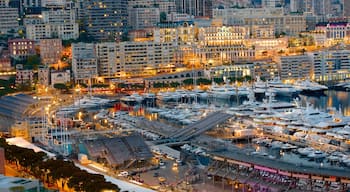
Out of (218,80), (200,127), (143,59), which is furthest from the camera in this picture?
(143,59)

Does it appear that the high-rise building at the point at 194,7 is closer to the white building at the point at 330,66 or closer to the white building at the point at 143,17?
the white building at the point at 143,17

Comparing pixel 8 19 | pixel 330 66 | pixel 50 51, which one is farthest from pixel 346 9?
pixel 50 51

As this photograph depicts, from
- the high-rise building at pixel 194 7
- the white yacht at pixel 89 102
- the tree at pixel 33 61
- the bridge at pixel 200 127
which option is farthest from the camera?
the high-rise building at pixel 194 7

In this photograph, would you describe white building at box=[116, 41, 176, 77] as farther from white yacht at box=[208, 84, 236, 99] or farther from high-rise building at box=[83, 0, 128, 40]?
white yacht at box=[208, 84, 236, 99]

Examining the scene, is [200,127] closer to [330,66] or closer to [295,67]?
[295,67]

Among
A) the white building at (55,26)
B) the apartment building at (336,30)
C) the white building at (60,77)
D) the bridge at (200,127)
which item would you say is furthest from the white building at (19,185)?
the apartment building at (336,30)

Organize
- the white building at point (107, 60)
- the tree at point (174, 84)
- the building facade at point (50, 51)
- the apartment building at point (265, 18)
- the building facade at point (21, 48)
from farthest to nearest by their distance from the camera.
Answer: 1. the apartment building at point (265, 18)
2. the building facade at point (50, 51)
3. the building facade at point (21, 48)
4. the white building at point (107, 60)
5. the tree at point (174, 84)
